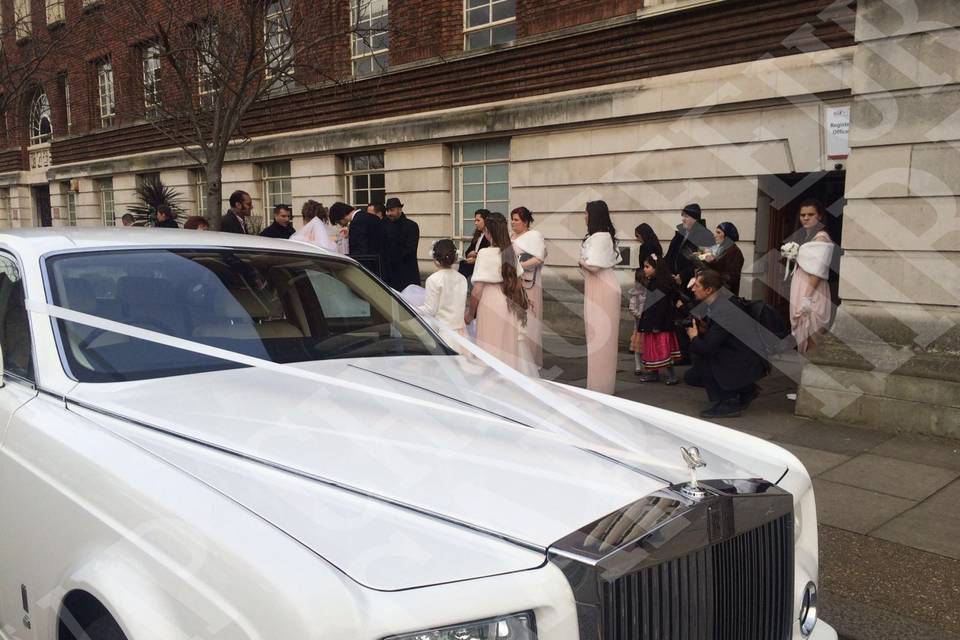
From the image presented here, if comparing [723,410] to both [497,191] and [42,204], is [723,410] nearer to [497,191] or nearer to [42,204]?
[497,191]

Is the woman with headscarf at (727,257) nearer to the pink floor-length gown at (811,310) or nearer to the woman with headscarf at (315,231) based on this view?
the pink floor-length gown at (811,310)

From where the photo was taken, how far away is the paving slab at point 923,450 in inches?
234

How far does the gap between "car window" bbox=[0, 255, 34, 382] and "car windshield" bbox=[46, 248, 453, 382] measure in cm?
17

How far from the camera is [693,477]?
2.12 m

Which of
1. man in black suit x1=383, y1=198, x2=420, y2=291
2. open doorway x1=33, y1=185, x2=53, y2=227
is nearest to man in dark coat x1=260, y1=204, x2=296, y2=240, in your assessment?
man in black suit x1=383, y1=198, x2=420, y2=291

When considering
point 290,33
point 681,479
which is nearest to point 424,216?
point 290,33

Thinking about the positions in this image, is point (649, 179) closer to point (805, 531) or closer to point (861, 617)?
point (861, 617)

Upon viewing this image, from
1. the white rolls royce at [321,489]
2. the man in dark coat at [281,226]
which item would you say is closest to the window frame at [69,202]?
the man in dark coat at [281,226]

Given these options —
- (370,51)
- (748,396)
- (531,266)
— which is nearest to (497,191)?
(370,51)

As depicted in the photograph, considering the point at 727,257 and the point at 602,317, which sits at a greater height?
the point at 727,257

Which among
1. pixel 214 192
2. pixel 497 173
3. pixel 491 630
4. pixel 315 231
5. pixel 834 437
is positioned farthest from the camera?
pixel 497 173

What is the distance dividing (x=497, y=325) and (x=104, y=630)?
5.77 metres

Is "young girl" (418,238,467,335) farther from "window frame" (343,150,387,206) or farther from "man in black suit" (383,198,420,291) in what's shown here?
"window frame" (343,150,387,206)

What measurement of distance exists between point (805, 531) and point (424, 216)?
41.8 feet
